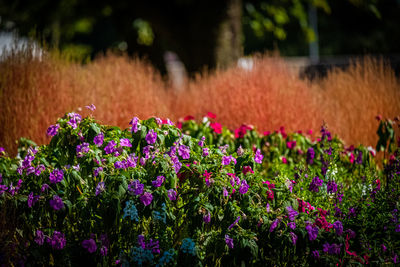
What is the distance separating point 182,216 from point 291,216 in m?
0.63

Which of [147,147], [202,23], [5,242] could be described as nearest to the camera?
[5,242]

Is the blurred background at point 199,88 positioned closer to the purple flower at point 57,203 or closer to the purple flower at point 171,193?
the purple flower at point 171,193

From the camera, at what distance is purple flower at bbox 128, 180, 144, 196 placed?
6.85 ft

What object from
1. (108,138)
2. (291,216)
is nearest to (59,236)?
(108,138)

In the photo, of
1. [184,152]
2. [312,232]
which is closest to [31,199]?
[184,152]

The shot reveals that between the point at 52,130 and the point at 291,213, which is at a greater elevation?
the point at 52,130

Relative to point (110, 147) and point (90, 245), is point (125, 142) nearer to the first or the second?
point (110, 147)

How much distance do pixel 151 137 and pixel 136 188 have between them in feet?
1.22

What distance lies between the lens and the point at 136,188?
6.87 ft

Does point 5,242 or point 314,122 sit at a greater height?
point 314,122

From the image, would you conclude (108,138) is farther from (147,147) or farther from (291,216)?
(291,216)

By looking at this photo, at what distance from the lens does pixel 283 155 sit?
13.7 feet

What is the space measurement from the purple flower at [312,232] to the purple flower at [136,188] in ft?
2.72

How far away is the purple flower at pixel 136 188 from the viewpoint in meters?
2.09
